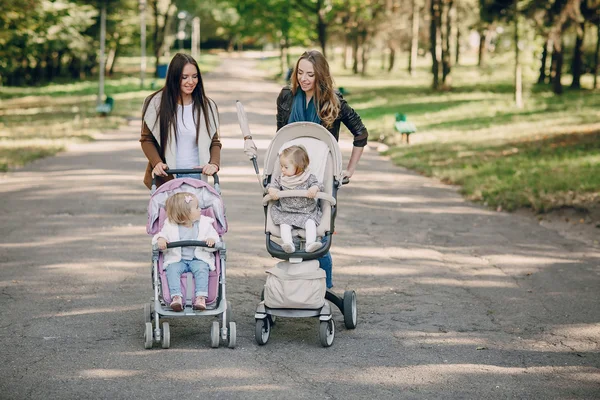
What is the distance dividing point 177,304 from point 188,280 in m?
0.25

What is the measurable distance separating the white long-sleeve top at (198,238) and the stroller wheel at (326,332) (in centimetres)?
91

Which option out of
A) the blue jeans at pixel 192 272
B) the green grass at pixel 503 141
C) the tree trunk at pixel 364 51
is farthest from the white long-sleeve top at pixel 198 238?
the tree trunk at pixel 364 51

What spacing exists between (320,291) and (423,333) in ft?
3.25

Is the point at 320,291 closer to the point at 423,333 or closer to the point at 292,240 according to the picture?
the point at 292,240

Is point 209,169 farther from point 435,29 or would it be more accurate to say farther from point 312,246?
point 435,29

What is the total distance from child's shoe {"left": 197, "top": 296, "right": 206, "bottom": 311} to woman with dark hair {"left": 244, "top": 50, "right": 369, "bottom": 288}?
1.18m

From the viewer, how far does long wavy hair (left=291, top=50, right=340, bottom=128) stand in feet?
20.4

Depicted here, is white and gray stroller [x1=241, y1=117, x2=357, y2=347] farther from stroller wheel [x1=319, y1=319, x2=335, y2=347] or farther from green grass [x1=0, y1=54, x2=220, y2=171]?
green grass [x1=0, y1=54, x2=220, y2=171]

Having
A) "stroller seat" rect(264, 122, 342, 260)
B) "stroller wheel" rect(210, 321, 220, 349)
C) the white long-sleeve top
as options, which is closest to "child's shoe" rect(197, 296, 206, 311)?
"stroller wheel" rect(210, 321, 220, 349)

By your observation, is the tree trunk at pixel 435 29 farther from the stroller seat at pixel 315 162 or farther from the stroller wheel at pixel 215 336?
the stroller wheel at pixel 215 336

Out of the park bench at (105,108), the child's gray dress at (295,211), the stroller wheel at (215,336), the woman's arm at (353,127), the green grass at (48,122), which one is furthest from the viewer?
the park bench at (105,108)

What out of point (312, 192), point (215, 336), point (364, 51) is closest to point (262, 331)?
point (215, 336)

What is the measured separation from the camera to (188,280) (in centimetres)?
592

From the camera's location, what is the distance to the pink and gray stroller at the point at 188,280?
19.1 feet
